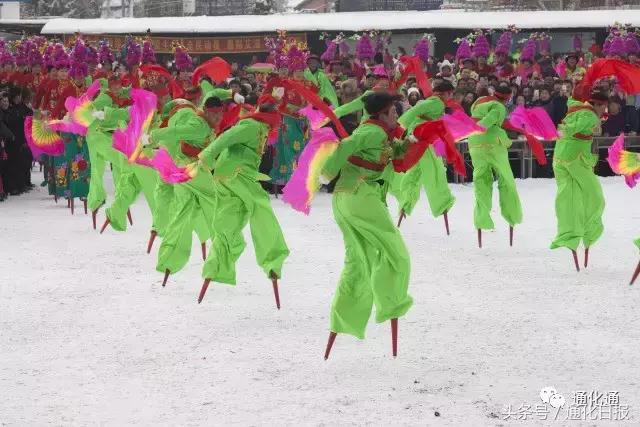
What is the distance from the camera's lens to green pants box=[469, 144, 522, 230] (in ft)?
31.7

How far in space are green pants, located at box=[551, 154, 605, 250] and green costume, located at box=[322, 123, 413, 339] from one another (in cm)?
306

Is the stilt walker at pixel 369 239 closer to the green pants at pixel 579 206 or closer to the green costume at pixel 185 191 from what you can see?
the green costume at pixel 185 191

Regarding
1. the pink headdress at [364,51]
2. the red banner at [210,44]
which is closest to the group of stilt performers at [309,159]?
the pink headdress at [364,51]

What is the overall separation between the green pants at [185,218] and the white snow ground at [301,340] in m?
0.25

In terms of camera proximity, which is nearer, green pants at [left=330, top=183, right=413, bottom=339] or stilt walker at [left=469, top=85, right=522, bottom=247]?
green pants at [left=330, top=183, right=413, bottom=339]

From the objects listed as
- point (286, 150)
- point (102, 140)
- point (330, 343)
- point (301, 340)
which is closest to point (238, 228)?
point (301, 340)

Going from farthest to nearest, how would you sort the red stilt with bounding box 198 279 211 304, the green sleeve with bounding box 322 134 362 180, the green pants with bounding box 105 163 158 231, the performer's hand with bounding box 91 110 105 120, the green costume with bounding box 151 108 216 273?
1. the performer's hand with bounding box 91 110 105 120
2. the green pants with bounding box 105 163 158 231
3. the green costume with bounding box 151 108 216 273
4. the red stilt with bounding box 198 279 211 304
5. the green sleeve with bounding box 322 134 362 180

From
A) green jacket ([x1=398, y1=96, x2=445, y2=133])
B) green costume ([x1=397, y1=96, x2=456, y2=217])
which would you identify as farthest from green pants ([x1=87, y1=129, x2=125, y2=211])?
green jacket ([x1=398, y1=96, x2=445, y2=133])

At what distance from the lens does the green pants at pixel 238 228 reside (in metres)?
7.29

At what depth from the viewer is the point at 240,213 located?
741 cm

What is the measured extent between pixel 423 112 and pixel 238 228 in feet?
6.75

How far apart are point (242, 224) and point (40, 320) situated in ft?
4.95

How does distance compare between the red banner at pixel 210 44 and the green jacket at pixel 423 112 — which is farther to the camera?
the red banner at pixel 210 44

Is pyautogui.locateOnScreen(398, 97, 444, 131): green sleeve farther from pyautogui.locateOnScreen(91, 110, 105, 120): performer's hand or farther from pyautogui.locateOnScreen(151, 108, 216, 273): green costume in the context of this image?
pyautogui.locateOnScreen(91, 110, 105, 120): performer's hand
